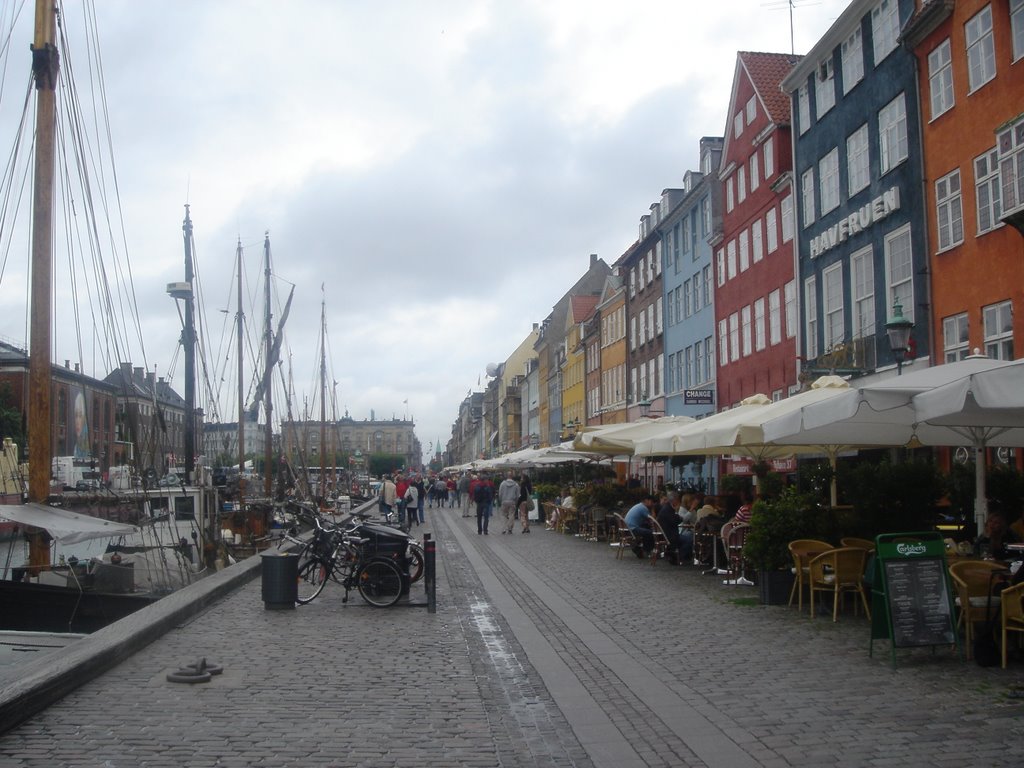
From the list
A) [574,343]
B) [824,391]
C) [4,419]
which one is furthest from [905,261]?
[574,343]

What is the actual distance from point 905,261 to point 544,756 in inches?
923

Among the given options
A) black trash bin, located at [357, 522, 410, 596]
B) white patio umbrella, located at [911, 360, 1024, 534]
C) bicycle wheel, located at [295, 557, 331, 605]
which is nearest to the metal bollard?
black trash bin, located at [357, 522, 410, 596]

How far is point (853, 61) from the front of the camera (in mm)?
31016

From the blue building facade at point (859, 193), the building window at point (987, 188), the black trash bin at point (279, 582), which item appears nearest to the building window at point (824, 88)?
the blue building facade at point (859, 193)

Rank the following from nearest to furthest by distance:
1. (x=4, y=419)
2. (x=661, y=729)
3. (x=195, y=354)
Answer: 1. (x=661, y=729)
2. (x=195, y=354)
3. (x=4, y=419)

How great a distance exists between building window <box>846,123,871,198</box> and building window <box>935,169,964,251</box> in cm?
421

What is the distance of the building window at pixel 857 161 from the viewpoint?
3017cm

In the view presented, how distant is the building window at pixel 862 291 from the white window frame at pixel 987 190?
587 centimetres

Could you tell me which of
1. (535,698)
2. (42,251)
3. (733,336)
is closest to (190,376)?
A: (42,251)

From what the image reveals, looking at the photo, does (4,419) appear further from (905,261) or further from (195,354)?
(905,261)

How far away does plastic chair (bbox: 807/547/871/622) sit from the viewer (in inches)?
487

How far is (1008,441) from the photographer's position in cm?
1385

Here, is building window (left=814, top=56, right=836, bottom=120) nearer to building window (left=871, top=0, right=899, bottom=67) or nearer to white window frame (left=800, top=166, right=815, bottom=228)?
white window frame (left=800, top=166, right=815, bottom=228)

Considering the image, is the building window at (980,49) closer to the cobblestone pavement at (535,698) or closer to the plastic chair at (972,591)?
the cobblestone pavement at (535,698)
